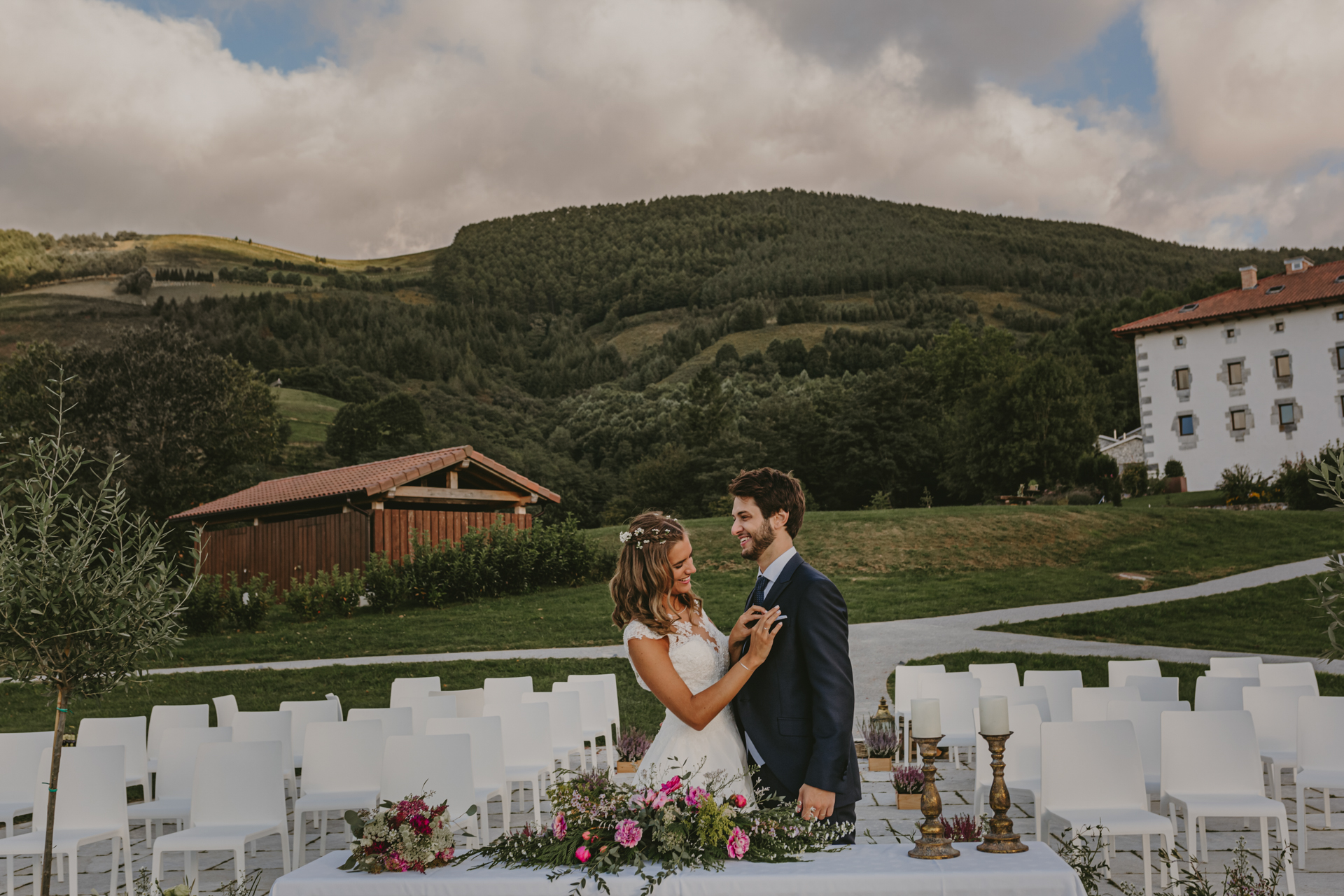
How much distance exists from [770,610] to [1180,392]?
41731 mm

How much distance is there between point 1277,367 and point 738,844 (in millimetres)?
41549

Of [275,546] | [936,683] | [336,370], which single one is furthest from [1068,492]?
[336,370]

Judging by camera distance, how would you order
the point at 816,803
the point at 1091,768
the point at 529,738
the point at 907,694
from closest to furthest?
the point at 816,803 < the point at 1091,768 < the point at 529,738 < the point at 907,694

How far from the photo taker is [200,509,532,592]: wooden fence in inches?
821

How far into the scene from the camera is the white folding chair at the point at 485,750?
569cm

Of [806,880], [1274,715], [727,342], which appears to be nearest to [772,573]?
[806,880]

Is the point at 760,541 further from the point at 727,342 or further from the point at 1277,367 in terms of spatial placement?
the point at 727,342

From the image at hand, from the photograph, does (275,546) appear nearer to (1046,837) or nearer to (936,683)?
(936,683)

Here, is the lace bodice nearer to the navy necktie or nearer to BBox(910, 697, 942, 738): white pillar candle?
the navy necktie

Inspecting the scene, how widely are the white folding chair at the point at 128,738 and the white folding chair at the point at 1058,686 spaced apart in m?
5.94

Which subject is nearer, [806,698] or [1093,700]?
[806,698]

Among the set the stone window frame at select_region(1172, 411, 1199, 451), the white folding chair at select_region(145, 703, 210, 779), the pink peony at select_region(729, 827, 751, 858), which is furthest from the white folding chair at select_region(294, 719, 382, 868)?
the stone window frame at select_region(1172, 411, 1199, 451)

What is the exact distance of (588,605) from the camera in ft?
59.9

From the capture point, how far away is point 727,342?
8681 cm
